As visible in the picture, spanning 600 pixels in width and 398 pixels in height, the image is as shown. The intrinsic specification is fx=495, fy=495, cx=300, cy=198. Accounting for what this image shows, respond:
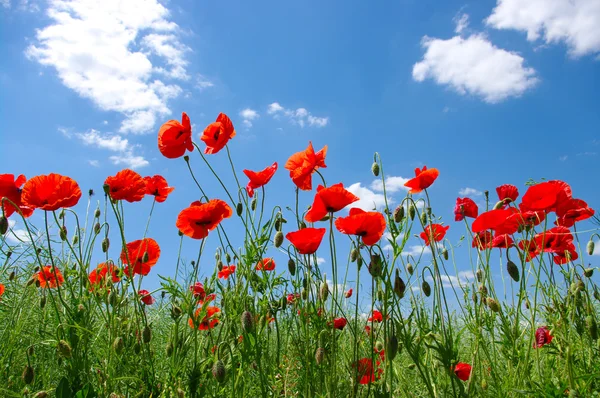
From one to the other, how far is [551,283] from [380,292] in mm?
1045

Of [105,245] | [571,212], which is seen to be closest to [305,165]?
[571,212]

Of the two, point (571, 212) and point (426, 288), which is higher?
point (571, 212)

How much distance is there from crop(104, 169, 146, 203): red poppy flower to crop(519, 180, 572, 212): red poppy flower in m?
1.89

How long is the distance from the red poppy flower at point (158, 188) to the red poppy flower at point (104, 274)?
1.50ft

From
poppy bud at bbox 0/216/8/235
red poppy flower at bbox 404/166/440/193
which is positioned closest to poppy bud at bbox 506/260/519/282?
red poppy flower at bbox 404/166/440/193

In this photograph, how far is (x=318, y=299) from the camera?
91.8 inches

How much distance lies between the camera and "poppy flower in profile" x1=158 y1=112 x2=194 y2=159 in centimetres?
257

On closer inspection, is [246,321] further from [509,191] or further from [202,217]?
[509,191]

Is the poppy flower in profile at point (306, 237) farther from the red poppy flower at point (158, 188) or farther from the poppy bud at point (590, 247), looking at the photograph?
the poppy bud at point (590, 247)

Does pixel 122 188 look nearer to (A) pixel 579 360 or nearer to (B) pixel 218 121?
(B) pixel 218 121

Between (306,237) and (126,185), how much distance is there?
111 cm

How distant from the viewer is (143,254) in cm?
267

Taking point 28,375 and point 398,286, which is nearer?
point 398,286

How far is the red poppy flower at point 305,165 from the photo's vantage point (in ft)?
7.73
